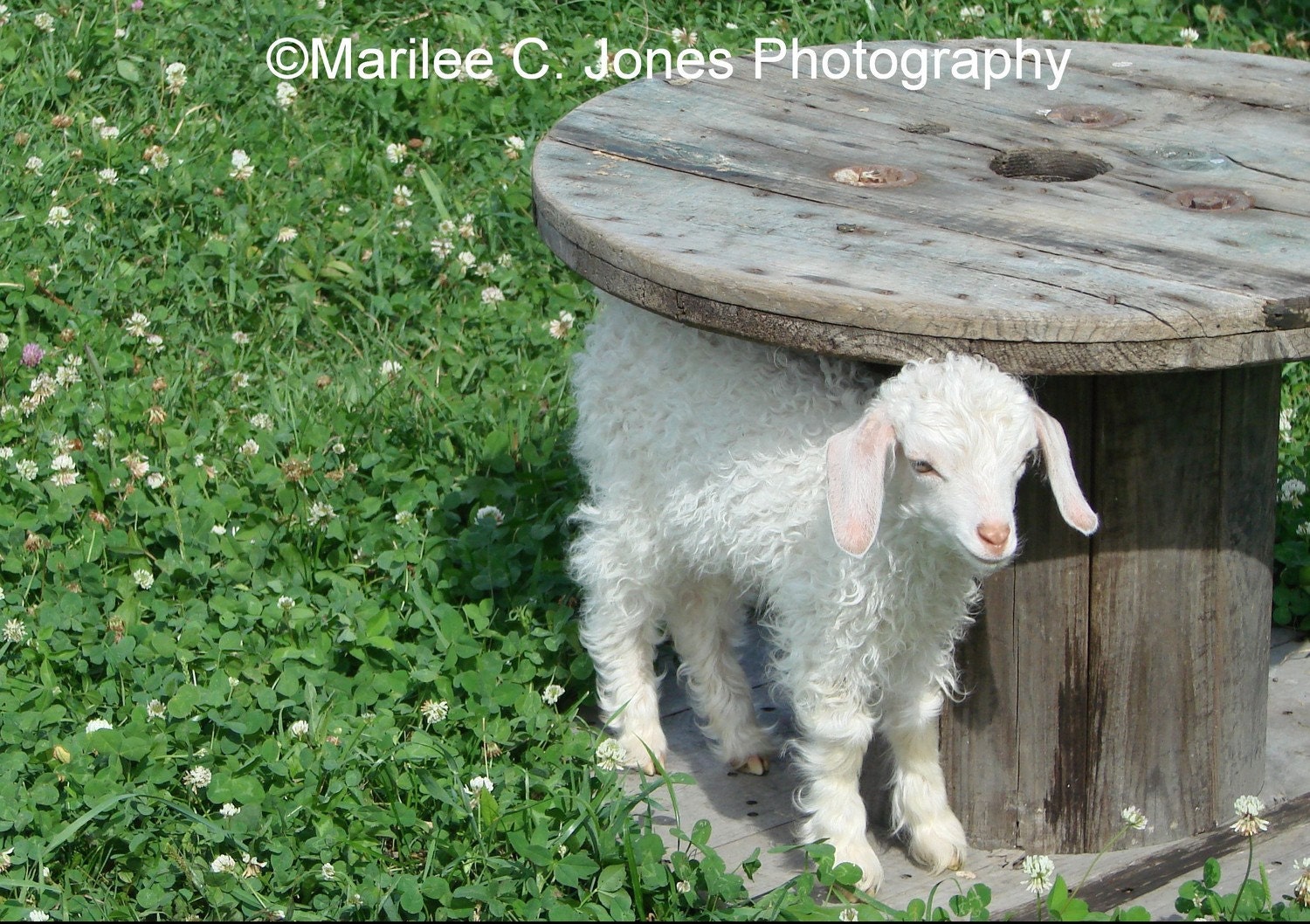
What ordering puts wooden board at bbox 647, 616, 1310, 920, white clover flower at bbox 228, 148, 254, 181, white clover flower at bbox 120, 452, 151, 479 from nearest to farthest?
wooden board at bbox 647, 616, 1310, 920 < white clover flower at bbox 120, 452, 151, 479 < white clover flower at bbox 228, 148, 254, 181

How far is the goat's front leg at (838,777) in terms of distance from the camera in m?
3.07

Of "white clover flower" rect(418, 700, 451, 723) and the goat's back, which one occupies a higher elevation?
the goat's back

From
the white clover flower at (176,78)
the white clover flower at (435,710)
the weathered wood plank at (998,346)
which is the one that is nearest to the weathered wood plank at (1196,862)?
the weathered wood plank at (998,346)

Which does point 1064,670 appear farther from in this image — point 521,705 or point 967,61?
point 967,61

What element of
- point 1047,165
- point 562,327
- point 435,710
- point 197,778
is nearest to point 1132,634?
point 1047,165

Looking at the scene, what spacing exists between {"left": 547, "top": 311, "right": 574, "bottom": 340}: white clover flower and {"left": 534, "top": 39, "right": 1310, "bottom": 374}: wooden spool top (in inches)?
47.0

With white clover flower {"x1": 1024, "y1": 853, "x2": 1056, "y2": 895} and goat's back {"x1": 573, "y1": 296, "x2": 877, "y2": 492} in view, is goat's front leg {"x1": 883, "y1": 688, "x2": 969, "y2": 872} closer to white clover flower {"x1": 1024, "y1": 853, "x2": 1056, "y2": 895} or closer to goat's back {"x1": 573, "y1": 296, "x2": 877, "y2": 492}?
white clover flower {"x1": 1024, "y1": 853, "x2": 1056, "y2": 895}

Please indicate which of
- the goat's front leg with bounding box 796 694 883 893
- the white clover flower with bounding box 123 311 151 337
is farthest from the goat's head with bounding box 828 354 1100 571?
the white clover flower with bounding box 123 311 151 337

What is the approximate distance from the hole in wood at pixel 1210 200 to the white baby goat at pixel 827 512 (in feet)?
2.22

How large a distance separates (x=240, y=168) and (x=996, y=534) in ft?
12.1

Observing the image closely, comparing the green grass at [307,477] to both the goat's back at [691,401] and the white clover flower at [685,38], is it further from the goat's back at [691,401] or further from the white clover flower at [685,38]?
the goat's back at [691,401]

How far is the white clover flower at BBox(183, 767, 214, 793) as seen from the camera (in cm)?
321

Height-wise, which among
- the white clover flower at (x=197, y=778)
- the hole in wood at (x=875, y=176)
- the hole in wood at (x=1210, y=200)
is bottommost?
the white clover flower at (x=197, y=778)

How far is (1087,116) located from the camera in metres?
3.62
